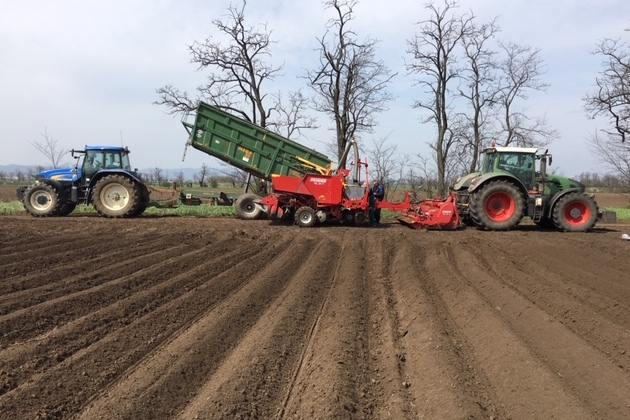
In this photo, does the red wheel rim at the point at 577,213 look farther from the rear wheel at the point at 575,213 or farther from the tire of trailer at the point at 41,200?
the tire of trailer at the point at 41,200

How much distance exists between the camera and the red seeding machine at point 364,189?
12.9 meters

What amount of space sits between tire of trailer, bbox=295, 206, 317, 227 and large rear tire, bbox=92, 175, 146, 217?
5236 millimetres

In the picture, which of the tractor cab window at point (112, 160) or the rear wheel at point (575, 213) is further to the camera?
the tractor cab window at point (112, 160)

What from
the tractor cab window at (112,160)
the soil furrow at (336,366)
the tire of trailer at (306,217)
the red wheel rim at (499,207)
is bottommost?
the soil furrow at (336,366)

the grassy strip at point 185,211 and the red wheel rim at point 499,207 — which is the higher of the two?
the red wheel rim at point 499,207

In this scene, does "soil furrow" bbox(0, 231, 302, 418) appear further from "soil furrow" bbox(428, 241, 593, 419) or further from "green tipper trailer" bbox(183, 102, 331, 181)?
"green tipper trailer" bbox(183, 102, 331, 181)

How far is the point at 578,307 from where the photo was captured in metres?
5.67

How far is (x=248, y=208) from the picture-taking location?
15.5 m

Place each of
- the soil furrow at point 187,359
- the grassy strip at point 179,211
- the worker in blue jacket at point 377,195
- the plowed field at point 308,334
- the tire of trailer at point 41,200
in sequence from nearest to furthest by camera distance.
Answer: the soil furrow at point 187,359
the plowed field at point 308,334
the worker in blue jacket at point 377,195
the tire of trailer at point 41,200
the grassy strip at point 179,211

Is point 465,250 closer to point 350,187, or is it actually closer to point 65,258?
point 350,187

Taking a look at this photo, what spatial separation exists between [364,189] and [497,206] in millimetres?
3658

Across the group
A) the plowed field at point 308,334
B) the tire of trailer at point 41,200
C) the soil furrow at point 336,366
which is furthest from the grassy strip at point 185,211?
the soil furrow at point 336,366

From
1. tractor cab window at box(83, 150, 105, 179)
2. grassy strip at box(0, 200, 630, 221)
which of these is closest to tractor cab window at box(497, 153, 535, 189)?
grassy strip at box(0, 200, 630, 221)

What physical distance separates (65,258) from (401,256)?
6.04 metres
